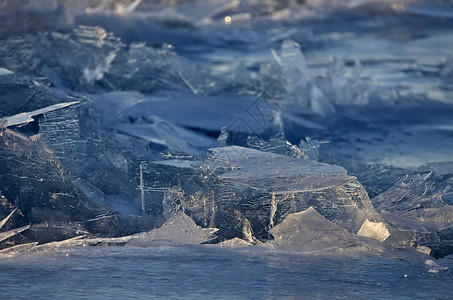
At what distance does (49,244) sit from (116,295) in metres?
0.44

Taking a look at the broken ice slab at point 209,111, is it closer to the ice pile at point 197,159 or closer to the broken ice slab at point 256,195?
the ice pile at point 197,159

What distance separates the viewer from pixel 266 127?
3461 millimetres

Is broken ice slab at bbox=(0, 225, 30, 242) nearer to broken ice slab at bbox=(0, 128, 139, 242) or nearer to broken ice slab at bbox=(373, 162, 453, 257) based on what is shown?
broken ice slab at bbox=(0, 128, 139, 242)

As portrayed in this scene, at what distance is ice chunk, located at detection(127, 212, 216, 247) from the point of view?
209 cm

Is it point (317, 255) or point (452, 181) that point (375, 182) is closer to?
point (452, 181)

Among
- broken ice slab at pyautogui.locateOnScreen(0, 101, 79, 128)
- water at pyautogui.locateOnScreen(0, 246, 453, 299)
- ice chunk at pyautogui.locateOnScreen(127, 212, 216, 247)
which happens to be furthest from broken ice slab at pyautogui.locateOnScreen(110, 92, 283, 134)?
water at pyautogui.locateOnScreen(0, 246, 453, 299)

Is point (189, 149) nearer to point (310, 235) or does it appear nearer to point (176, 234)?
point (176, 234)

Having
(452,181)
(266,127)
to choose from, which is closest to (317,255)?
(452,181)

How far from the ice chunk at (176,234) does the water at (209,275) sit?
0.11 ft

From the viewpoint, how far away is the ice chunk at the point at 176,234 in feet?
6.86

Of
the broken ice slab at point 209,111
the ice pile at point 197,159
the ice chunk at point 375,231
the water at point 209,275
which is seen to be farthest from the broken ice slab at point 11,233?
the broken ice slab at point 209,111

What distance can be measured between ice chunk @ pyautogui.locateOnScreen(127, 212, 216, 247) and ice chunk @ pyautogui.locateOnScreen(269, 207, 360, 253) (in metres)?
0.21

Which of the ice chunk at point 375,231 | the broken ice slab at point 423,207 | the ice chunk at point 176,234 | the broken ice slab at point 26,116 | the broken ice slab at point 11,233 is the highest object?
the broken ice slab at point 26,116

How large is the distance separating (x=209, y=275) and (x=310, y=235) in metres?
0.36
